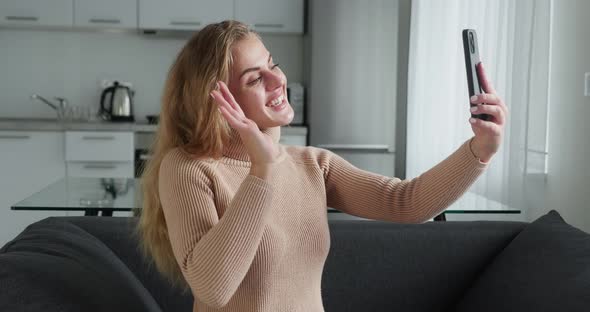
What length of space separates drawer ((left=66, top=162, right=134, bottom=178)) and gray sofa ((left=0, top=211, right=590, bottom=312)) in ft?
8.74

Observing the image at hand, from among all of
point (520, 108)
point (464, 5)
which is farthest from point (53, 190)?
point (464, 5)

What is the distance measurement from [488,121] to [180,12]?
393 cm

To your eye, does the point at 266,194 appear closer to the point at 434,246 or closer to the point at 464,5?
the point at 434,246

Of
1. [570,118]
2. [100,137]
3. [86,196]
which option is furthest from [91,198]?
[100,137]

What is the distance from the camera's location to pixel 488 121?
133 cm

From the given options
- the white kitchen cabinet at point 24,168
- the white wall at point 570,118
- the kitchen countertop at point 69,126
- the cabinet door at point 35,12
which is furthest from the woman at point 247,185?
the cabinet door at point 35,12

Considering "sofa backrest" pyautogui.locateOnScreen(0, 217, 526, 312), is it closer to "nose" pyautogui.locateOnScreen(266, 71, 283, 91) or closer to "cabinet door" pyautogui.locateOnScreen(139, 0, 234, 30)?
"nose" pyautogui.locateOnScreen(266, 71, 283, 91)

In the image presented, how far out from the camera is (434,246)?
2.16 meters

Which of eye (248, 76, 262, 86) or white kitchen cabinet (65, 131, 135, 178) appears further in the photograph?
white kitchen cabinet (65, 131, 135, 178)

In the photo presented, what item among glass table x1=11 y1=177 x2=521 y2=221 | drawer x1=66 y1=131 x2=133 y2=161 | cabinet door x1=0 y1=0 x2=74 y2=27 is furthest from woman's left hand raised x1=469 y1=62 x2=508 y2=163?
cabinet door x1=0 y1=0 x2=74 y2=27

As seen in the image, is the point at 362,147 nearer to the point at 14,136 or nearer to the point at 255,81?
the point at 14,136

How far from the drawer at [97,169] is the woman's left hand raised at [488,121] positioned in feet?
12.0

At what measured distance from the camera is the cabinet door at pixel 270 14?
5051 millimetres

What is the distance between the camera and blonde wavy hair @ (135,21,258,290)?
54.9 inches
